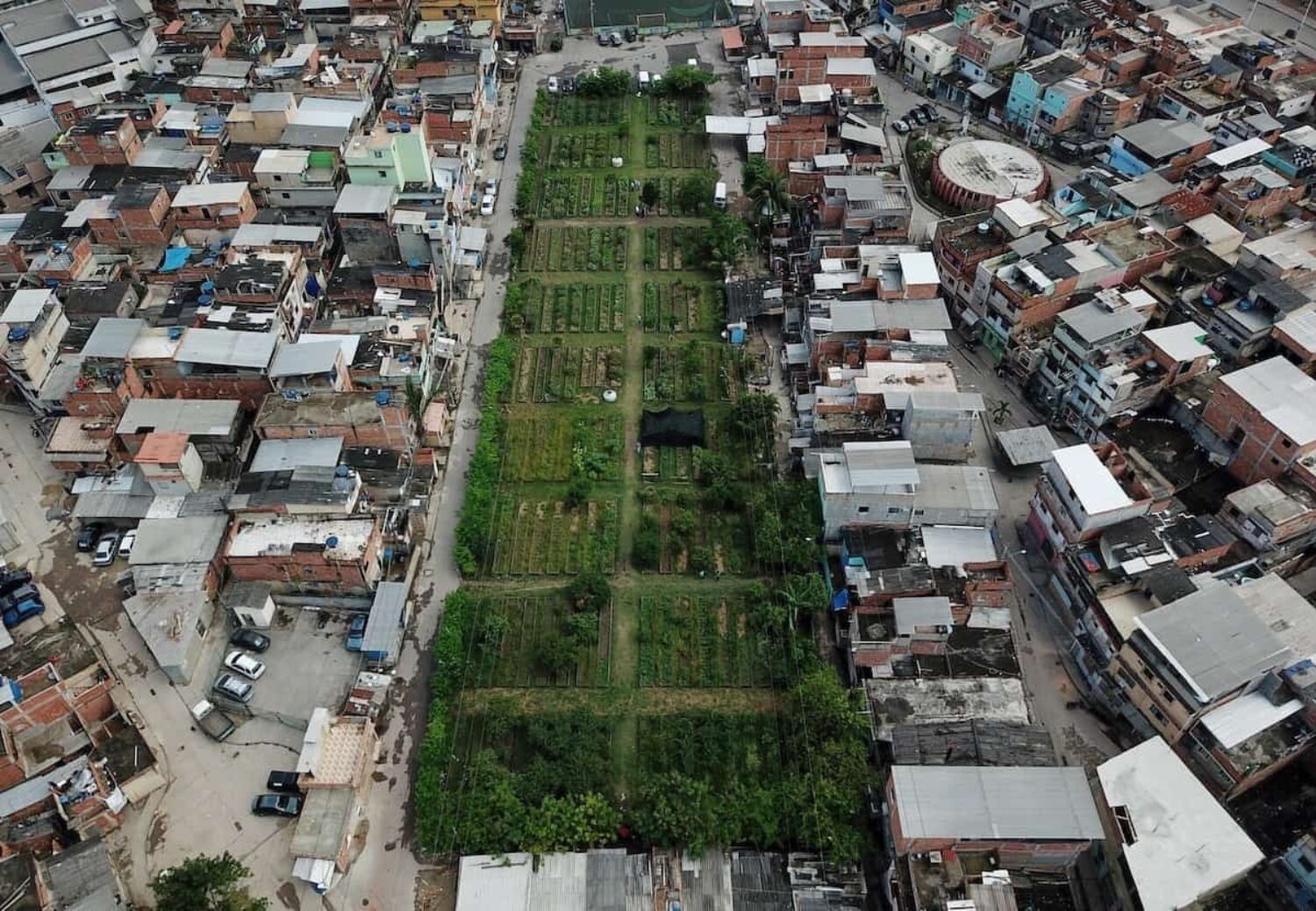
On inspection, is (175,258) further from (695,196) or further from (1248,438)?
(1248,438)

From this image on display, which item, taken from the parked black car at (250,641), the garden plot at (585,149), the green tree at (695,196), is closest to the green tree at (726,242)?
the green tree at (695,196)

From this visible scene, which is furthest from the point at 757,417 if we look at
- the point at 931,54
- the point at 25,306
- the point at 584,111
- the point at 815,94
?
the point at 931,54

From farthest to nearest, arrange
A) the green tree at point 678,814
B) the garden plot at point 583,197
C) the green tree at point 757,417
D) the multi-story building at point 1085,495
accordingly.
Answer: the garden plot at point 583,197 < the green tree at point 757,417 < the multi-story building at point 1085,495 < the green tree at point 678,814

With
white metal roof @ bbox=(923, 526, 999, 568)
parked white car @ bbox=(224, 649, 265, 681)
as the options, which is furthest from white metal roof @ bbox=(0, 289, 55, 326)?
white metal roof @ bbox=(923, 526, 999, 568)

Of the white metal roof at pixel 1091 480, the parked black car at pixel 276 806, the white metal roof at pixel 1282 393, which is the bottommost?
the parked black car at pixel 276 806

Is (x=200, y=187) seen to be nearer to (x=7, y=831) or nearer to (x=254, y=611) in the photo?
(x=254, y=611)

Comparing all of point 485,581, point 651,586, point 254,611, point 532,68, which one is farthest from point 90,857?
point 532,68

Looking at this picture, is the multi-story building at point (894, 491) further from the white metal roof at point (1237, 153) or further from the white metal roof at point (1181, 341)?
the white metal roof at point (1237, 153)
